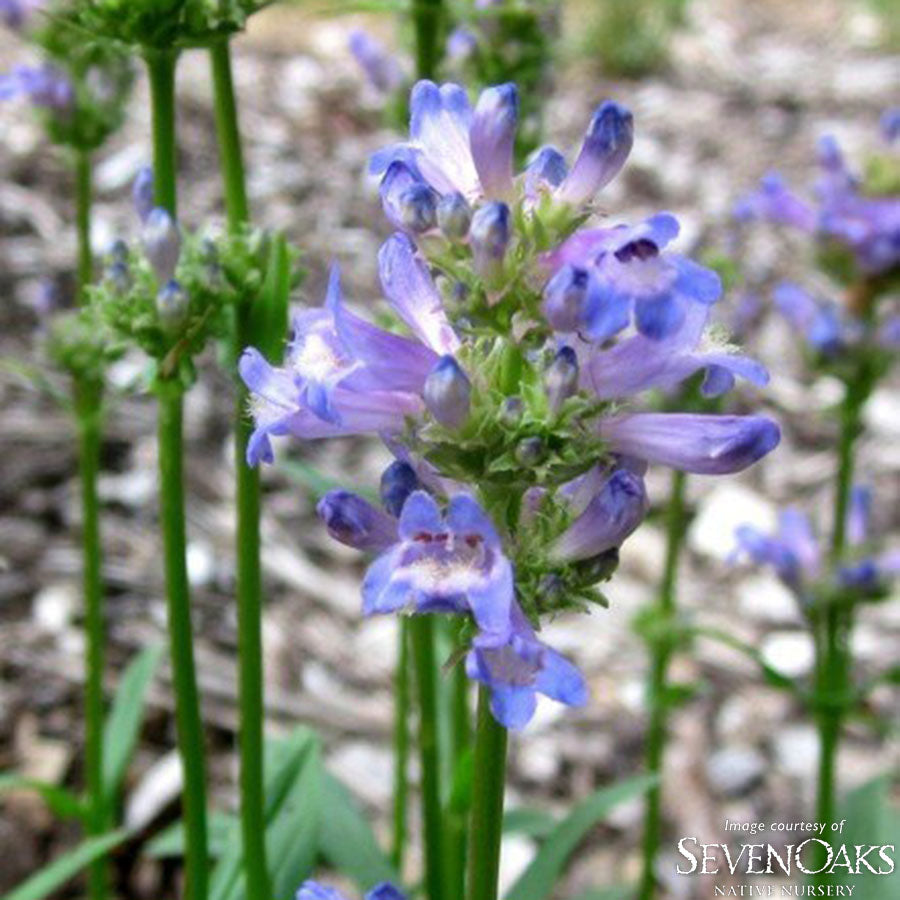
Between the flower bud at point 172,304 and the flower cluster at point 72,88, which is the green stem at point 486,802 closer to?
the flower bud at point 172,304

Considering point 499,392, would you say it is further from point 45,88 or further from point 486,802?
point 45,88

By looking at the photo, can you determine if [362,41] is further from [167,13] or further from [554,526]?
[554,526]

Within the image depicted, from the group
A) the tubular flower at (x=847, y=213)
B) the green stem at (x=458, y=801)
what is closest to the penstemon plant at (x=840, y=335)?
the tubular flower at (x=847, y=213)

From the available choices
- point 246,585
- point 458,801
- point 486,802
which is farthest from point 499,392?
point 458,801

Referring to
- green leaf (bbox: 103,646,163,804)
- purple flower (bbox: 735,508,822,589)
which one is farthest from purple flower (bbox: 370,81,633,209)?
purple flower (bbox: 735,508,822,589)

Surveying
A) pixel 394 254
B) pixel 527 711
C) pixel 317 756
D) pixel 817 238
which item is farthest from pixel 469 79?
pixel 527 711

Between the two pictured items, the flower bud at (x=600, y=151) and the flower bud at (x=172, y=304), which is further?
the flower bud at (x=172, y=304)
